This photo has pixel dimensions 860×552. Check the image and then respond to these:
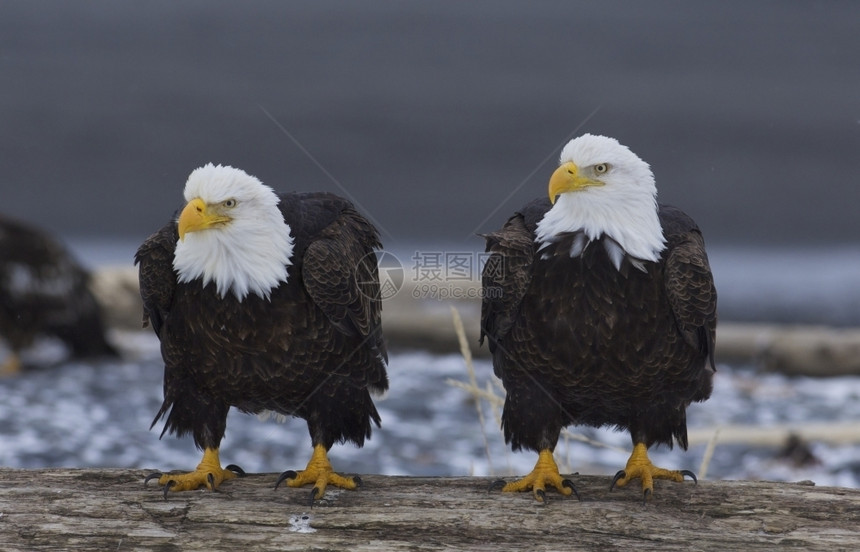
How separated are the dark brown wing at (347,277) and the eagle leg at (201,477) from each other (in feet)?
3.29

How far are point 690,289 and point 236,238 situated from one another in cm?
216

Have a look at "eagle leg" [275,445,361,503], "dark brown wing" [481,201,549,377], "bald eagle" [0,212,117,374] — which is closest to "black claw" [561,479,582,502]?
"dark brown wing" [481,201,549,377]

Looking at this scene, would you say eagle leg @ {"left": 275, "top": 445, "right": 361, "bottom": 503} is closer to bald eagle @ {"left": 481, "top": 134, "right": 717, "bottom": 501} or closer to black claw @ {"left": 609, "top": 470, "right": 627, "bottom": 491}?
bald eagle @ {"left": 481, "top": 134, "right": 717, "bottom": 501}

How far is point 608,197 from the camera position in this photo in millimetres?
4531

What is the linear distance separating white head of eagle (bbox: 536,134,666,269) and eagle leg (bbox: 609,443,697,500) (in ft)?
3.49

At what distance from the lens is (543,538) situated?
4.44 metres

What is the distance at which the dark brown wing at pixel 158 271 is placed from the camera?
15.5 ft

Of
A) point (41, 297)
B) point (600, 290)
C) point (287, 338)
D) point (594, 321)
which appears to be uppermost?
point (41, 297)

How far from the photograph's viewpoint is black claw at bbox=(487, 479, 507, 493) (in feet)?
15.8

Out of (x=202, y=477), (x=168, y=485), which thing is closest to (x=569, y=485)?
(x=202, y=477)

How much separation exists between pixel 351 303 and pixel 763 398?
27.0 feet

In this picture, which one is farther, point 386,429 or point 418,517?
point 386,429

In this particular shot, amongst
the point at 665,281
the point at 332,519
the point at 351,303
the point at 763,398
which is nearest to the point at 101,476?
the point at 332,519

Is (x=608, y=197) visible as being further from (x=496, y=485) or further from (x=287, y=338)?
(x=287, y=338)
